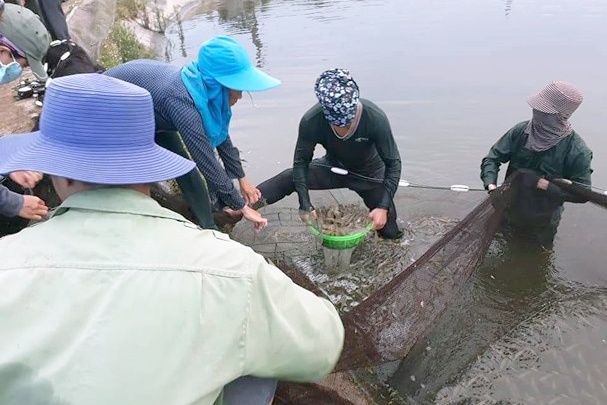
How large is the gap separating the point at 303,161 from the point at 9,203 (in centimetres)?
226

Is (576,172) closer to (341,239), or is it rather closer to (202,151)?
(341,239)

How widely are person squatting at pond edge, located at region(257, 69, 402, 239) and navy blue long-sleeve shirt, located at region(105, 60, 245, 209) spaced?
3.22ft

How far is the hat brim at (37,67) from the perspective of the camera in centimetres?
404

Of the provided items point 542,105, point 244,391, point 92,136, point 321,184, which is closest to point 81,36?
point 321,184

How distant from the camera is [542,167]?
3.90 m

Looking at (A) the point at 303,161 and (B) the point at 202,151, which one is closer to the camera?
(B) the point at 202,151

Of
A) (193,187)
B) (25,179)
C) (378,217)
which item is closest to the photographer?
(25,179)

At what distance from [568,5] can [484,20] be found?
3097mm

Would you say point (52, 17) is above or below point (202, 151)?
above

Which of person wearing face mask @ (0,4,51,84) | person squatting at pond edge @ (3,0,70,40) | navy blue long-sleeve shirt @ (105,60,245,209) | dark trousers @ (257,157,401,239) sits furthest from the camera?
person squatting at pond edge @ (3,0,70,40)

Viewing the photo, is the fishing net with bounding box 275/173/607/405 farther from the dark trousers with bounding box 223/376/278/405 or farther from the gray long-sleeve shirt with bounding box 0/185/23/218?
the gray long-sleeve shirt with bounding box 0/185/23/218

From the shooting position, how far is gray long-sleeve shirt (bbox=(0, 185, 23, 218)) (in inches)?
103

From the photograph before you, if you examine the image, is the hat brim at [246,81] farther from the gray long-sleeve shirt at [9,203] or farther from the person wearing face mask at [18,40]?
the person wearing face mask at [18,40]

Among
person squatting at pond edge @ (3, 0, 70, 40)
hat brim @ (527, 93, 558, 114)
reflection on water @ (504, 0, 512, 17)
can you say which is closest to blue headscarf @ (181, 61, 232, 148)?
hat brim @ (527, 93, 558, 114)
